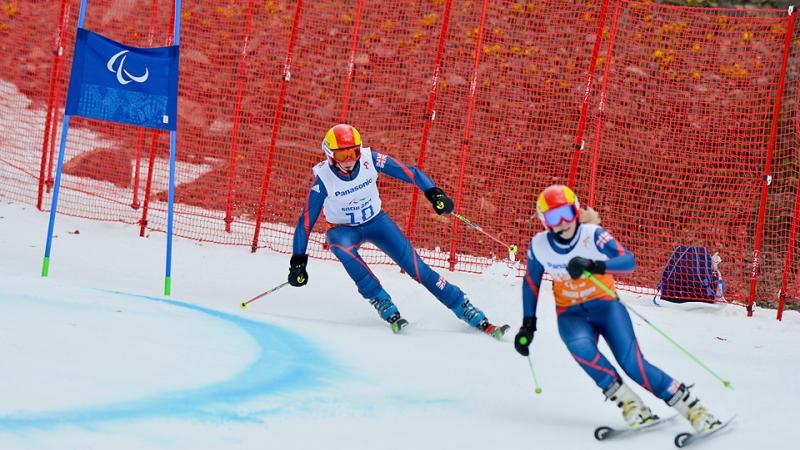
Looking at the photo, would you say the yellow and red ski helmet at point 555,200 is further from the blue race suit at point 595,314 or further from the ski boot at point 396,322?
the ski boot at point 396,322

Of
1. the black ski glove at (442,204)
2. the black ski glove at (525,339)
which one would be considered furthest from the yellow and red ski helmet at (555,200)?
the black ski glove at (442,204)

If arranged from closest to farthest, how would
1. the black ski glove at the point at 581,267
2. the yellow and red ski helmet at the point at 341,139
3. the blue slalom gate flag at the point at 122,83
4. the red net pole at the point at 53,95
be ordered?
the black ski glove at the point at 581,267, the yellow and red ski helmet at the point at 341,139, the blue slalom gate flag at the point at 122,83, the red net pole at the point at 53,95

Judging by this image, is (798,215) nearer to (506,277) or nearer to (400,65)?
(506,277)

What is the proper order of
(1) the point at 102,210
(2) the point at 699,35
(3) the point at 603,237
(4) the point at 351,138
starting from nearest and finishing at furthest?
1. (3) the point at 603,237
2. (4) the point at 351,138
3. (1) the point at 102,210
4. (2) the point at 699,35

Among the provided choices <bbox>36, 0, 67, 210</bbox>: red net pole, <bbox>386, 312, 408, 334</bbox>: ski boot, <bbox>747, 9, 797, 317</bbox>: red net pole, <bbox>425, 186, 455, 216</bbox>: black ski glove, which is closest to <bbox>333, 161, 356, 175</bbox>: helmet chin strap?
<bbox>425, 186, 455, 216</bbox>: black ski glove

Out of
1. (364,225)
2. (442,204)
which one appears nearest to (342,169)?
(364,225)

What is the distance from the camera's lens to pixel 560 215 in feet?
15.3

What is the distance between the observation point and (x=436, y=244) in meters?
12.1

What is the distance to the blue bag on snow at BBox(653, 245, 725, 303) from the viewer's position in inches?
351

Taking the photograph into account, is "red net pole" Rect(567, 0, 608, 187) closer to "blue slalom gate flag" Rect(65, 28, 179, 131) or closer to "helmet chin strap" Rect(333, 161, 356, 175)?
"helmet chin strap" Rect(333, 161, 356, 175)

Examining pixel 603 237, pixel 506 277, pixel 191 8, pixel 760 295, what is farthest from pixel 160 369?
pixel 191 8

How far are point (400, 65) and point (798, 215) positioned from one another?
25.6 feet

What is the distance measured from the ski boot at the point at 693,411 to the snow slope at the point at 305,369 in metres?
0.10

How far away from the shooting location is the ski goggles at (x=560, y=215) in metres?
4.65
